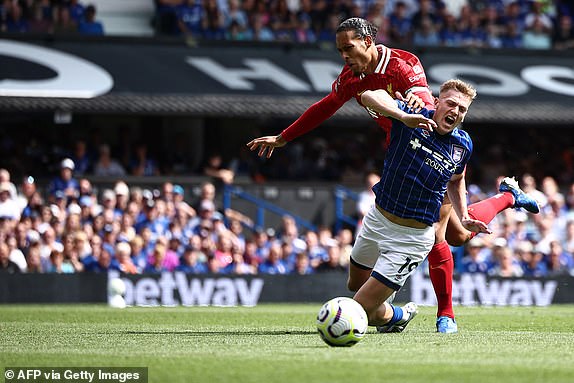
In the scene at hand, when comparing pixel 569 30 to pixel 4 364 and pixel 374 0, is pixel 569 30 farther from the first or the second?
pixel 4 364

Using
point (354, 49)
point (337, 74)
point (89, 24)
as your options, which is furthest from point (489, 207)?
point (89, 24)

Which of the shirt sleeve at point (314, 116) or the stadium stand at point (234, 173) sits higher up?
the shirt sleeve at point (314, 116)

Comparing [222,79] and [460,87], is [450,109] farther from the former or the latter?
[222,79]

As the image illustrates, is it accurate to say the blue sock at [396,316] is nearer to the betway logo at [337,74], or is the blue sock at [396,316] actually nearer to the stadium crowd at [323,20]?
the betway logo at [337,74]

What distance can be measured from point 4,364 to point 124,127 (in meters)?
14.8

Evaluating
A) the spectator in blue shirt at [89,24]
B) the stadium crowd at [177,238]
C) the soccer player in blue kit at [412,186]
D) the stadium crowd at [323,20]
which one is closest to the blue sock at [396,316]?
the soccer player in blue kit at [412,186]

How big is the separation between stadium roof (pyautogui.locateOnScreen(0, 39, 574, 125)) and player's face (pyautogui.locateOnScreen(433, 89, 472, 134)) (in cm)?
1231

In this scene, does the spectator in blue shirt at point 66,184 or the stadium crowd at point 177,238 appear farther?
the spectator in blue shirt at point 66,184

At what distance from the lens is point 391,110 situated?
28.7 feet

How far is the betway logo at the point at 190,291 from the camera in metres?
17.5

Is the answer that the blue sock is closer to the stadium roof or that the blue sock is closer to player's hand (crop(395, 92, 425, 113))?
player's hand (crop(395, 92, 425, 113))

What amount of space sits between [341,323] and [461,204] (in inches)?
71.9

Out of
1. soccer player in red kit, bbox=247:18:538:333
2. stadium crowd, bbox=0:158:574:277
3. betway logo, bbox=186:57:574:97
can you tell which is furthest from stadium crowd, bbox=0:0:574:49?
soccer player in red kit, bbox=247:18:538:333

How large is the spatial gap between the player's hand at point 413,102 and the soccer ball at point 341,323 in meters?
1.68
